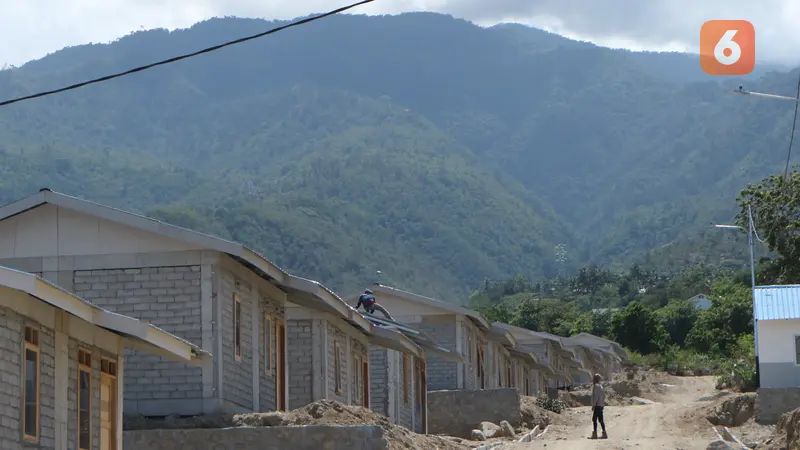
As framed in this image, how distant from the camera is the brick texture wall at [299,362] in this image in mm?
31969

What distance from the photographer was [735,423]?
133ft

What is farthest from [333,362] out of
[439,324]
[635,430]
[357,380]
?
[439,324]

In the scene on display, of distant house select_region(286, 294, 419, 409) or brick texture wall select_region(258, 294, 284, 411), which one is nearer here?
brick texture wall select_region(258, 294, 284, 411)

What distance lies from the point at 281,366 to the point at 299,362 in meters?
1.35

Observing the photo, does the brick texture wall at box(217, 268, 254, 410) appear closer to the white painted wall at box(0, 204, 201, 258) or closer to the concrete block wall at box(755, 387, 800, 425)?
the white painted wall at box(0, 204, 201, 258)

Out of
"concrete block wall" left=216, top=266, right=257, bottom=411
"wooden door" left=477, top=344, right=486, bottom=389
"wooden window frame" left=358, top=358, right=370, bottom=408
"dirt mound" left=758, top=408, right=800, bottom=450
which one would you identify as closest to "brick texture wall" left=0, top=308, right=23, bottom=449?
"concrete block wall" left=216, top=266, right=257, bottom=411

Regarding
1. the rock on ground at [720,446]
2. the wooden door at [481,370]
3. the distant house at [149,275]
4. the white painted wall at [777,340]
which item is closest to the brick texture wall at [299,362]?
the distant house at [149,275]

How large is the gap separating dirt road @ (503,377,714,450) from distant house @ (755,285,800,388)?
2548 millimetres

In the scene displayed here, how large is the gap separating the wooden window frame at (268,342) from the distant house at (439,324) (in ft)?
44.4

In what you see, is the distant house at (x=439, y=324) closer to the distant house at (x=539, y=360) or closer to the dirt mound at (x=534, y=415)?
the dirt mound at (x=534, y=415)

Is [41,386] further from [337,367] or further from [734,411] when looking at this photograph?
[734,411]

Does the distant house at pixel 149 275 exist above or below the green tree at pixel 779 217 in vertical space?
below

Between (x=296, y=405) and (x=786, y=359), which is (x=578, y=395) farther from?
(x=296, y=405)

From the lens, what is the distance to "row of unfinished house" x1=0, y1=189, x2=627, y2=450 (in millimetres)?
18250
